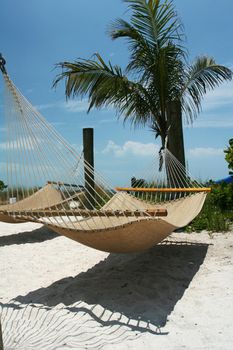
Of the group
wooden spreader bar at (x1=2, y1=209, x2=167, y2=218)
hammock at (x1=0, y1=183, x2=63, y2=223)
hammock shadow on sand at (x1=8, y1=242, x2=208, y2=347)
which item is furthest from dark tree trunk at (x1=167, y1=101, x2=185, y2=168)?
wooden spreader bar at (x1=2, y1=209, x2=167, y2=218)

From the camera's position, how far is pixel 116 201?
391 centimetres

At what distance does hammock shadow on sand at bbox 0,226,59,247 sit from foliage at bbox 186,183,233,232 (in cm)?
160

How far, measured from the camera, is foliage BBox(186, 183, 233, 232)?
14.6 feet

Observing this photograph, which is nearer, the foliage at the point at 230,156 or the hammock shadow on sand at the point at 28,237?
the hammock shadow on sand at the point at 28,237

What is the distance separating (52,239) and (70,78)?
2475 millimetres

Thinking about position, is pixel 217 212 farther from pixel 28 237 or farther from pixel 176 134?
pixel 28 237

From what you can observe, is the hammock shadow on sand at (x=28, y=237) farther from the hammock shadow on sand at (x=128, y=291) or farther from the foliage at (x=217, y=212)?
the foliage at (x=217, y=212)

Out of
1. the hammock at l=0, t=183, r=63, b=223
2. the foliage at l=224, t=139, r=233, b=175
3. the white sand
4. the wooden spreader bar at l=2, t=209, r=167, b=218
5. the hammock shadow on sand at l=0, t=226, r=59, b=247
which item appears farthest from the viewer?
the foliage at l=224, t=139, r=233, b=175

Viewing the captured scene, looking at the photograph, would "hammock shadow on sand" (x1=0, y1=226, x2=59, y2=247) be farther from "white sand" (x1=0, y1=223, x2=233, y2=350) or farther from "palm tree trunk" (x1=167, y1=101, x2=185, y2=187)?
"palm tree trunk" (x1=167, y1=101, x2=185, y2=187)

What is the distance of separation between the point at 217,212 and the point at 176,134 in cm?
107

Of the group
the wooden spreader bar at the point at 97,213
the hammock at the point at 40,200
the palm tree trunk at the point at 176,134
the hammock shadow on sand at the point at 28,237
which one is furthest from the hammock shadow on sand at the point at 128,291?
the palm tree trunk at the point at 176,134

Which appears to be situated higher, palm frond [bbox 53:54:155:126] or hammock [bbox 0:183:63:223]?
palm frond [bbox 53:54:155:126]

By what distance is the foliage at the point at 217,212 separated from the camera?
14.6 feet

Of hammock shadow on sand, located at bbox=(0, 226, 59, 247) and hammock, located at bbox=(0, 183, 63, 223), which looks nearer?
hammock shadow on sand, located at bbox=(0, 226, 59, 247)
